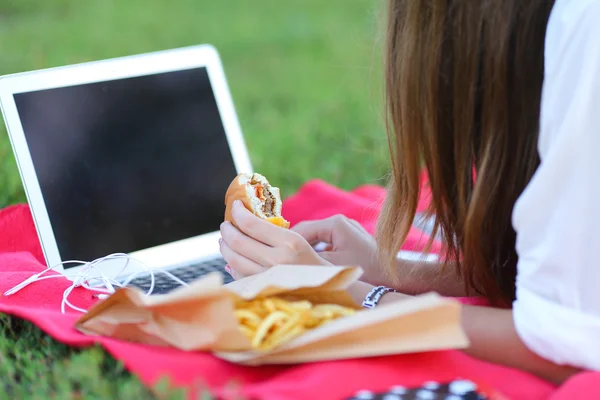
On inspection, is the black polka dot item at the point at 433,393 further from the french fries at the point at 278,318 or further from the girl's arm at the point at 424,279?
the girl's arm at the point at 424,279


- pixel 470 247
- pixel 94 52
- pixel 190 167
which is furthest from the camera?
pixel 94 52

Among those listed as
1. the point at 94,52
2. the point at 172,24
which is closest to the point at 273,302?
the point at 94,52

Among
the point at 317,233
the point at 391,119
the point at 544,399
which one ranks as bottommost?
the point at 544,399

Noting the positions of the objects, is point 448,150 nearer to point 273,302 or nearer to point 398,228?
point 398,228

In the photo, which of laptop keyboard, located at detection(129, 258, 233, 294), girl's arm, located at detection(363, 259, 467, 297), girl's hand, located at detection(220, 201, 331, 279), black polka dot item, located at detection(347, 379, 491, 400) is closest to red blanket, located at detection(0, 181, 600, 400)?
black polka dot item, located at detection(347, 379, 491, 400)

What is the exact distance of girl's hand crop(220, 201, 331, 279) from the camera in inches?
58.2

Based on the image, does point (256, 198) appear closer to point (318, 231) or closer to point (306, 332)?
point (318, 231)

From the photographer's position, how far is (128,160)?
2.08 metres

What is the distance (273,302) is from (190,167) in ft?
3.01

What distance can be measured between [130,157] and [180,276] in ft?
1.12

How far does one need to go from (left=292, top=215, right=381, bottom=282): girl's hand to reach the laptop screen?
1.33ft

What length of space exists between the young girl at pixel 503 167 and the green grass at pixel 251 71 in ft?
0.79

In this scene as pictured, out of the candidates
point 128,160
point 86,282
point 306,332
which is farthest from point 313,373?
point 128,160

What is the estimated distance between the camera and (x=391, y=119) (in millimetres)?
1607
